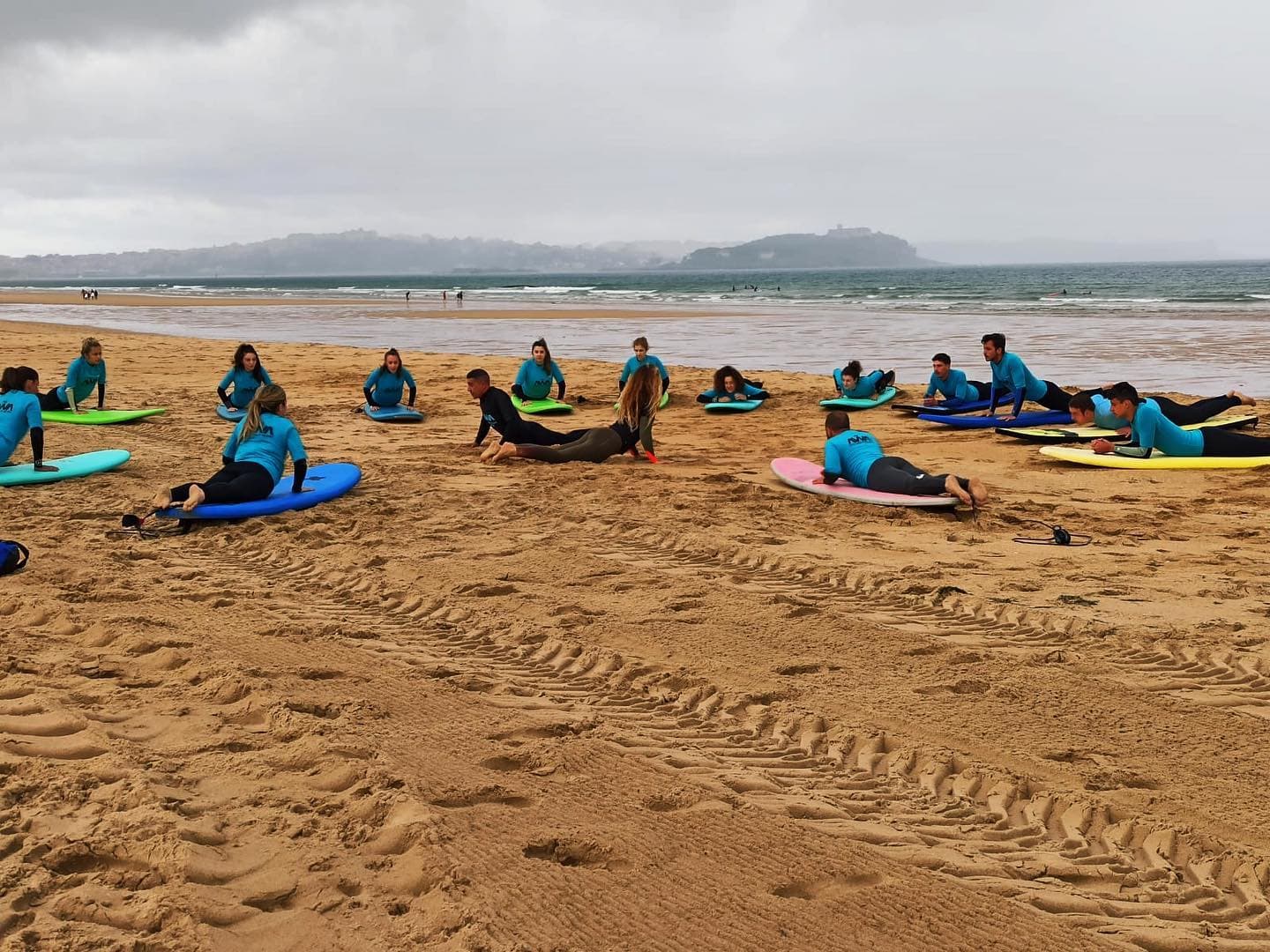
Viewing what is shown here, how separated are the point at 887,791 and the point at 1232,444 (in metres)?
7.62

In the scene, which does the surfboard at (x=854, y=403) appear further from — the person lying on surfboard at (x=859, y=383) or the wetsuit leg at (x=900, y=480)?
the wetsuit leg at (x=900, y=480)

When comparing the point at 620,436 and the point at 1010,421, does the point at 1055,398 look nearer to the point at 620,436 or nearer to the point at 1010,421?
the point at 1010,421

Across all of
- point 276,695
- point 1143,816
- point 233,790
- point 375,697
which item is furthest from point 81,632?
point 1143,816

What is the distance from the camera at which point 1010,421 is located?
11.9m

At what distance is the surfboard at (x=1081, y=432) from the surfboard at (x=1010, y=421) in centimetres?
51

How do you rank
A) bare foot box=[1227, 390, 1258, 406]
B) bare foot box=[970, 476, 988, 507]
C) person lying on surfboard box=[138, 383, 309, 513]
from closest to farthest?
person lying on surfboard box=[138, 383, 309, 513]
bare foot box=[970, 476, 988, 507]
bare foot box=[1227, 390, 1258, 406]

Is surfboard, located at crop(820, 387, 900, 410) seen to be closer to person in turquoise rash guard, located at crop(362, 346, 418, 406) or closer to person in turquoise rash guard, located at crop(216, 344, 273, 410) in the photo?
person in turquoise rash guard, located at crop(362, 346, 418, 406)

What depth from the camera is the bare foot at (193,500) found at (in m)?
7.12

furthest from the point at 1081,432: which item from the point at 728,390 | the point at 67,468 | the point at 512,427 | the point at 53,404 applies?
the point at 53,404

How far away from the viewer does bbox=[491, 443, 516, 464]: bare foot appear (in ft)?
31.5

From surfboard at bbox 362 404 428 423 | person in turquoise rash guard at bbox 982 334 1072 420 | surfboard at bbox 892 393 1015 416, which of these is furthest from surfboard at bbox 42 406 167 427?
person in turquoise rash guard at bbox 982 334 1072 420

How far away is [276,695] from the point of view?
13.8ft

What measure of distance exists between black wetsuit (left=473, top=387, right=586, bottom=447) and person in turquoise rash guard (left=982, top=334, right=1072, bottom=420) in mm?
5191

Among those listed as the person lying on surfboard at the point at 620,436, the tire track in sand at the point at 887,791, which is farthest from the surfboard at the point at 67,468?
the tire track in sand at the point at 887,791
